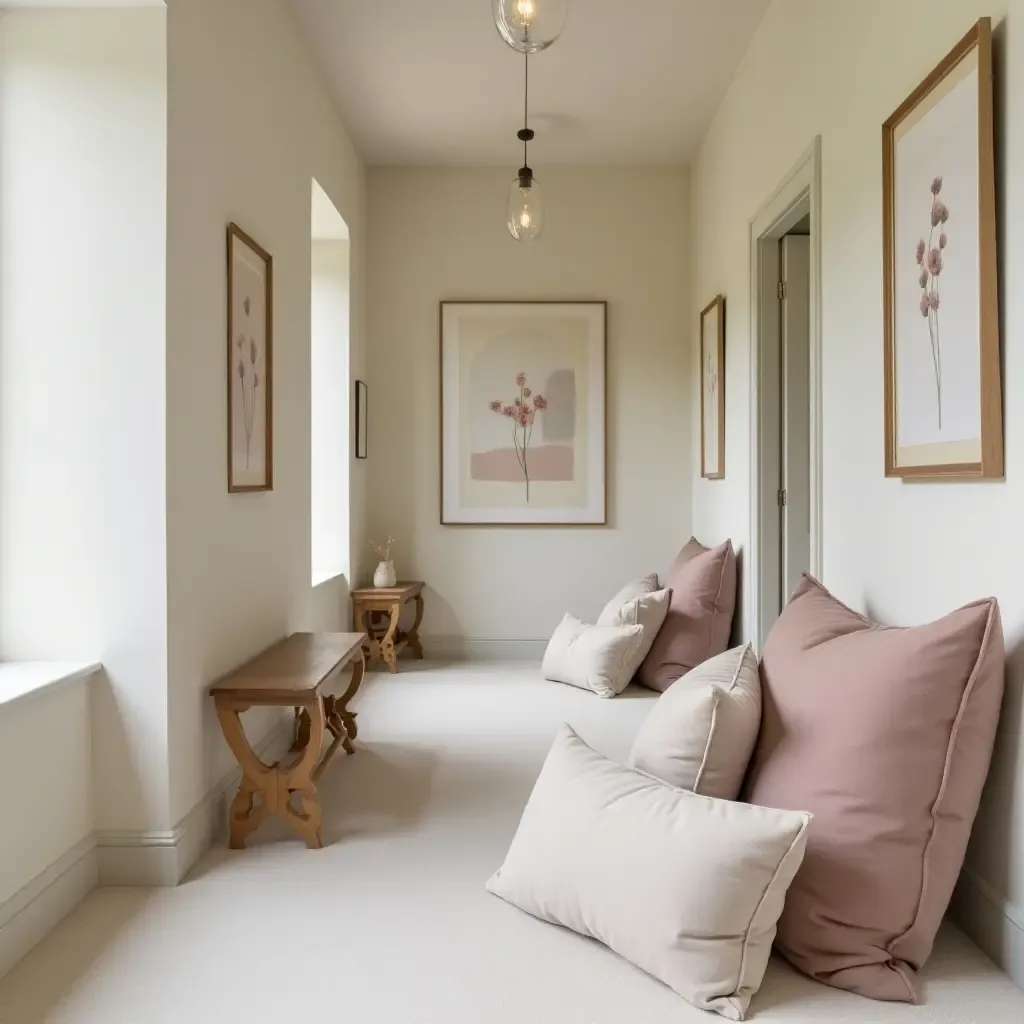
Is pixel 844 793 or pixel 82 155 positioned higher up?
Result: pixel 82 155

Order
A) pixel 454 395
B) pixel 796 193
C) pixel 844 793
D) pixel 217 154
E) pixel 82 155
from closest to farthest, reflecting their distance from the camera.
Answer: pixel 844 793
pixel 82 155
pixel 217 154
pixel 796 193
pixel 454 395

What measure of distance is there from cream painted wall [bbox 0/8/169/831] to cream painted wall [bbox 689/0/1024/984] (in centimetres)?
182

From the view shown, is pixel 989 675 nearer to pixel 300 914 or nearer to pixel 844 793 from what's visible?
pixel 844 793

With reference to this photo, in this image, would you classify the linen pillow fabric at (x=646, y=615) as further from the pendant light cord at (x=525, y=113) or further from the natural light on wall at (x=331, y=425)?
the pendant light cord at (x=525, y=113)

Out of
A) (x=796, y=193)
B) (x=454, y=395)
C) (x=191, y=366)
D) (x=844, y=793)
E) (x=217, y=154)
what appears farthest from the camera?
(x=454, y=395)

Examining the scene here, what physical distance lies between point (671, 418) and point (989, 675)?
370 centimetres

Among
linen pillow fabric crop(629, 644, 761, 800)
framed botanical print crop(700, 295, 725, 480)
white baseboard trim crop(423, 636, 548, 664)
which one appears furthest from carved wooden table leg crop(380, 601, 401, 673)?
linen pillow fabric crop(629, 644, 761, 800)

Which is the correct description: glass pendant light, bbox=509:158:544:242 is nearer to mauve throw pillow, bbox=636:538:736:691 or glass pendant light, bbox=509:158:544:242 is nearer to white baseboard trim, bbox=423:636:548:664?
mauve throw pillow, bbox=636:538:736:691

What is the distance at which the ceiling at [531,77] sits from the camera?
3.47 metres

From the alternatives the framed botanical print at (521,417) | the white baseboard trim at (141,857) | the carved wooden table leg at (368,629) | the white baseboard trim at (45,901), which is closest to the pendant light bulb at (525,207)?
the framed botanical print at (521,417)

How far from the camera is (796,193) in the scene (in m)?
3.09

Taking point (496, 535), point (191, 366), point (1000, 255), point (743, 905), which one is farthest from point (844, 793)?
point (496, 535)

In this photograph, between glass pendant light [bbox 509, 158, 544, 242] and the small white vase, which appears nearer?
glass pendant light [bbox 509, 158, 544, 242]

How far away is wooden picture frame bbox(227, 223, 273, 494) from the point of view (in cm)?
271
